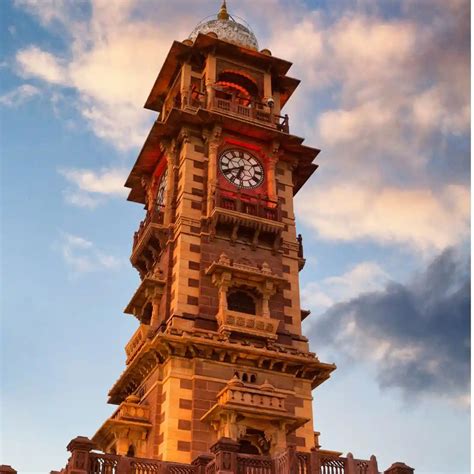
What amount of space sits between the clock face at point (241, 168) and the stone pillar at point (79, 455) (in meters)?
18.6

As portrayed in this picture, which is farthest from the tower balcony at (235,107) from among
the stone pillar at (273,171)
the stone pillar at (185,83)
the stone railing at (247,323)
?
the stone railing at (247,323)

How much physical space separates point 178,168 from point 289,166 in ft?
22.6

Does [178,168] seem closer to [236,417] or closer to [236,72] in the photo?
[236,72]

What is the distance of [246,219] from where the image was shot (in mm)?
37062

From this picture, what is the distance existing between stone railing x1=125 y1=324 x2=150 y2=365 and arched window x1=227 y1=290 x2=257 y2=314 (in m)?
4.48

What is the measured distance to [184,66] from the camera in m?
44.2

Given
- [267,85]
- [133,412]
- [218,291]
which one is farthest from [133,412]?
[267,85]

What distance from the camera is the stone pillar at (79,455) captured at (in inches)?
→ 971

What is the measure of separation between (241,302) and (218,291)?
1732 millimetres

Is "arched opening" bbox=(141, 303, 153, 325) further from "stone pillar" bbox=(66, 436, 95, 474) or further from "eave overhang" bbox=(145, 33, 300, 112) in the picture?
"eave overhang" bbox=(145, 33, 300, 112)

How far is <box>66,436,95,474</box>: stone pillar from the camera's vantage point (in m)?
24.7

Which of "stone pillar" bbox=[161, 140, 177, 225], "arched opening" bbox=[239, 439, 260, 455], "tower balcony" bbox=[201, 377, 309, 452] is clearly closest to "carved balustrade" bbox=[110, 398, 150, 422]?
"tower balcony" bbox=[201, 377, 309, 452]

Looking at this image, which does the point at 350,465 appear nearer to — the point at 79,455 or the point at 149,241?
the point at 79,455

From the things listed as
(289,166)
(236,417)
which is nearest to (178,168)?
(289,166)
